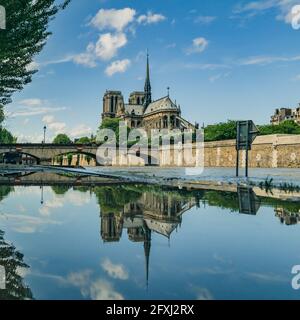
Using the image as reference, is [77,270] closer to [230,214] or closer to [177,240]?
[177,240]

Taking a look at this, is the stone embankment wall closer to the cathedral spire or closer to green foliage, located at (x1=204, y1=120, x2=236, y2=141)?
green foliage, located at (x1=204, y1=120, x2=236, y2=141)

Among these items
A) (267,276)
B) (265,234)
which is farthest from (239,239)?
(267,276)

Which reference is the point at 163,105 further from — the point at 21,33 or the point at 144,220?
the point at 144,220

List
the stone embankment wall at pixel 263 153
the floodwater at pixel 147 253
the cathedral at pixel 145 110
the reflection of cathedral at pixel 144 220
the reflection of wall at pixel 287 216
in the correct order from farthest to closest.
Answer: the cathedral at pixel 145 110
the stone embankment wall at pixel 263 153
the reflection of wall at pixel 287 216
the reflection of cathedral at pixel 144 220
the floodwater at pixel 147 253

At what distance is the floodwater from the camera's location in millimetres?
3062

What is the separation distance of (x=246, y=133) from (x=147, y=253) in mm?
13463

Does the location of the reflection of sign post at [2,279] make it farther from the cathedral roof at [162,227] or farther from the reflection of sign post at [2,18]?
the reflection of sign post at [2,18]

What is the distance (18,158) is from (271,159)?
65258mm

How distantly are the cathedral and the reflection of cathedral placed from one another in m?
115

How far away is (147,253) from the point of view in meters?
4.16

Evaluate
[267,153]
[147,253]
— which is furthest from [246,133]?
[267,153]

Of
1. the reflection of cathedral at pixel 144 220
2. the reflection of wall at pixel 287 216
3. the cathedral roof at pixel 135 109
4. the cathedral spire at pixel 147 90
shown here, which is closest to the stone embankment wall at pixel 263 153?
the reflection of wall at pixel 287 216

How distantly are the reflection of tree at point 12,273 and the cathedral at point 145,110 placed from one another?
119 metres

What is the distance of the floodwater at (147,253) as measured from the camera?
3.06m
